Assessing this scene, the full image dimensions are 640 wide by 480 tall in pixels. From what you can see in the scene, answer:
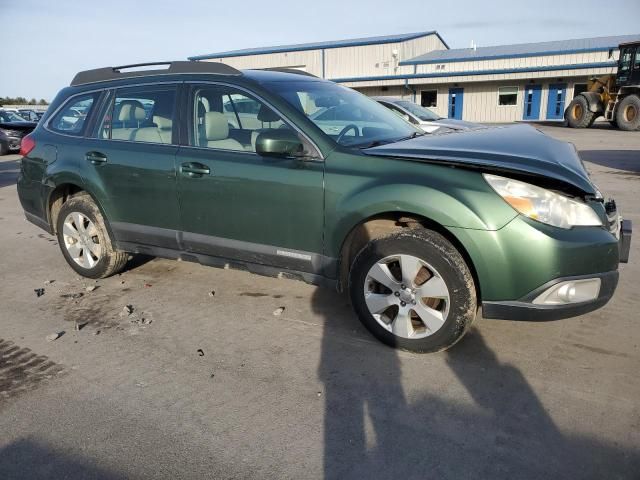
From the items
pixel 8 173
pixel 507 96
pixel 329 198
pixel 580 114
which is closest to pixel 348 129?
pixel 329 198

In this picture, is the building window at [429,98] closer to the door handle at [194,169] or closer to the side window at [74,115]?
the side window at [74,115]

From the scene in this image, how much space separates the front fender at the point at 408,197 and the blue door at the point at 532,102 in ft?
109

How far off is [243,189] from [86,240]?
1.97m

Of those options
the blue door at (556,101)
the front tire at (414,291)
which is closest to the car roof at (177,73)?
the front tire at (414,291)

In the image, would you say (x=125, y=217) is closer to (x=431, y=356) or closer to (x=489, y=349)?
(x=431, y=356)

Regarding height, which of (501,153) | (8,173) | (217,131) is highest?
(217,131)

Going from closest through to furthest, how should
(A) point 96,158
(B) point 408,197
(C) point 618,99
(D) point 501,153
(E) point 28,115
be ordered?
(B) point 408,197
(D) point 501,153
(A) point 96,158
(E) point 28,115
(C) point 618,99

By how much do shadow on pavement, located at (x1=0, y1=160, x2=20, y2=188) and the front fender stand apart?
10619mm

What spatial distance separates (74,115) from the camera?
4.69 meters

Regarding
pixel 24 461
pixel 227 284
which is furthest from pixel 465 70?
pixel 24 461

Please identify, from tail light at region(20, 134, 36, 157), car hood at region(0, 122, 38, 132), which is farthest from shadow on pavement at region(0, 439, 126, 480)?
car hood at region(0, 122, 38, 132)

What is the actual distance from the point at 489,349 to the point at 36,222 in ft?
14.7

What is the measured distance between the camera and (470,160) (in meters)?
2.96

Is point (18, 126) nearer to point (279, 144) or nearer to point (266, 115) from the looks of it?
point (266, 115)
